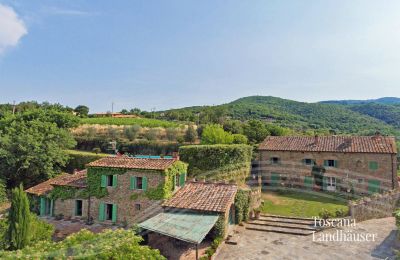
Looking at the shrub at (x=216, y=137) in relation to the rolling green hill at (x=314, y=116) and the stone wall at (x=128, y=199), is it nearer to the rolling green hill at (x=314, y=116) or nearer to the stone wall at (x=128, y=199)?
the stone wall at (x=128, y=199)

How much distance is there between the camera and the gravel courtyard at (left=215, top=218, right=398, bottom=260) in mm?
15953

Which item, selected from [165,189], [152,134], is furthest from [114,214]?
[152,134]

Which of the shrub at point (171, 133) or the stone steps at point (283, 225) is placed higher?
the shrub at point (171, 133)

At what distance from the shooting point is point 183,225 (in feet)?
52.7

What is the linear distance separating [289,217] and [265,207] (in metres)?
3.51

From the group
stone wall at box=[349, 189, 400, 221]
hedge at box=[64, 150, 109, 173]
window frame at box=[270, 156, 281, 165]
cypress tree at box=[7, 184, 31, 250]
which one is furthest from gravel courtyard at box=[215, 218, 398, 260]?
hedge at box=[64, 150, 109, 173]

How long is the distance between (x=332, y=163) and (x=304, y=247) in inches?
657

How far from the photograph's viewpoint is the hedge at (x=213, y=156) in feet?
96.2

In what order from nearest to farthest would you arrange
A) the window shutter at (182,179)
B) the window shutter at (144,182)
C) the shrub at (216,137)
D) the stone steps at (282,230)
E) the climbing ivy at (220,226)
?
the climbing ivy at (220,226) < the stone steps at (282,230) < the window shutter at (144,182) < the window shutter at (182,179) < the shrub at (216,137)

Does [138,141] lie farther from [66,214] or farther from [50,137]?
[66,214]

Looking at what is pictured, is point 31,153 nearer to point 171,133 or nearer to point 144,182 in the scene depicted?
point 144,182

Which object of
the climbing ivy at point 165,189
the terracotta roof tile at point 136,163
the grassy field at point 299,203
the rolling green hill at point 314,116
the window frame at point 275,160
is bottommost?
the grassy field at point 299,203

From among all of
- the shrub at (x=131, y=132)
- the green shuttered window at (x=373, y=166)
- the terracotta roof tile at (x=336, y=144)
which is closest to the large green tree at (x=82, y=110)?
the shrub at (x=131, y=132)

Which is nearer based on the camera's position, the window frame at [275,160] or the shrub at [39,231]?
the shrub at [39,231]
